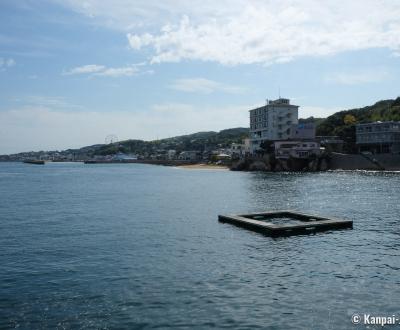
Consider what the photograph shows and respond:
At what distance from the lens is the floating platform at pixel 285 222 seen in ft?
129

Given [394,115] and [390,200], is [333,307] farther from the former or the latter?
[394,115]

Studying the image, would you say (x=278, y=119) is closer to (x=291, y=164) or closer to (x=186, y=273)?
(x=291, y=164)

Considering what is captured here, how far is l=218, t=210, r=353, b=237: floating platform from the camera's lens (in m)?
39.3

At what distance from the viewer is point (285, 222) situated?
154 feet

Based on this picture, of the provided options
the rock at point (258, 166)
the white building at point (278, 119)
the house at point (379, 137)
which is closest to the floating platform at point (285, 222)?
the rock at point (258, 166)

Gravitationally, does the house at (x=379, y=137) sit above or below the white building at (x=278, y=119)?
below

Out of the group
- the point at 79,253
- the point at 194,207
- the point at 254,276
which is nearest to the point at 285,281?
the point at 254,276

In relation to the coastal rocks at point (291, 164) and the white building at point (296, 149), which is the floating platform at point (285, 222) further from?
the white building at point (296, 149)

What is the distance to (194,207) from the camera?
5903 centimetres

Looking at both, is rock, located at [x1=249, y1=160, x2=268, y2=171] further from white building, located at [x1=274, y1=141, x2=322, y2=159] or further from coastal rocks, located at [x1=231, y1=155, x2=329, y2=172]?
white building, located at [x1=274, y1=141, x2=322, y2=159]

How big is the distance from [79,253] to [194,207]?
95.1 feet

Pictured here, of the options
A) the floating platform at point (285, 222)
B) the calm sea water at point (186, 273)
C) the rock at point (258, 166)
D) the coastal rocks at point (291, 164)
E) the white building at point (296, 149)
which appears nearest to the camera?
the calm sea water at point (186, 273)

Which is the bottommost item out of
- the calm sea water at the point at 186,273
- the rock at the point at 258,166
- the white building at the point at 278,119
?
the calm sea water at the point at 186,273

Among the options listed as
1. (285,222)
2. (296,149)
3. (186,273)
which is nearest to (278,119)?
(296,149)
